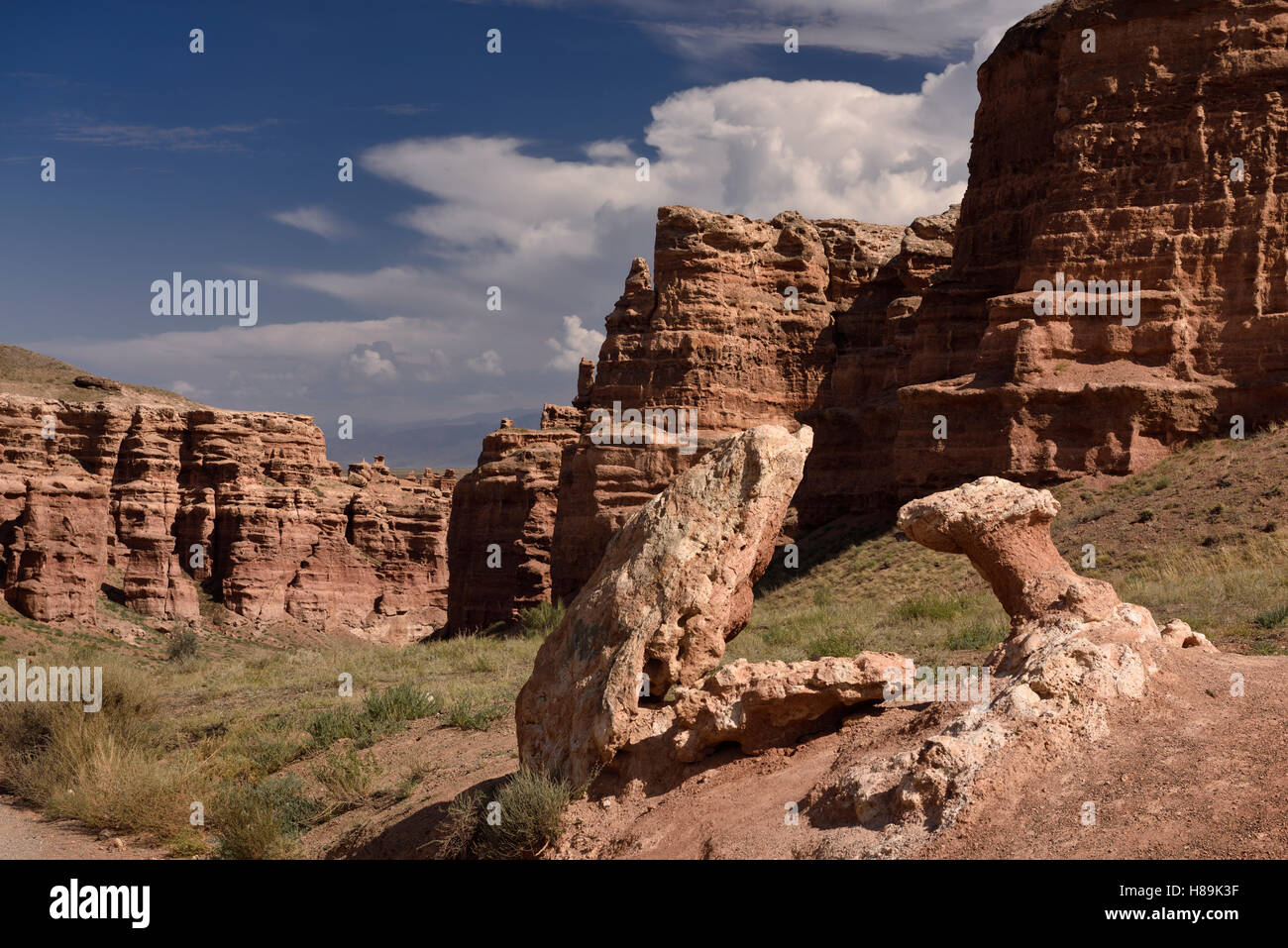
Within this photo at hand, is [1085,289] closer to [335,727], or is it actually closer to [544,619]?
[544,619]

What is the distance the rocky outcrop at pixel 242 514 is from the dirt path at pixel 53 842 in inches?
1332

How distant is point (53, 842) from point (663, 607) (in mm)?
7257

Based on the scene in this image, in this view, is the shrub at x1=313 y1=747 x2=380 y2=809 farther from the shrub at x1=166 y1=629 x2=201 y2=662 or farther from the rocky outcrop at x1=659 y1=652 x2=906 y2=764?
A: the shrub at x1=166 y1=629 x2=201 y2=662

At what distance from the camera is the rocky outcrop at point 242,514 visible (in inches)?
2194

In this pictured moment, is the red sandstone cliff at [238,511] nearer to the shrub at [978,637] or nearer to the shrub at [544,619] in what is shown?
the shrub at [544,619]

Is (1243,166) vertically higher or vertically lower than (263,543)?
higher

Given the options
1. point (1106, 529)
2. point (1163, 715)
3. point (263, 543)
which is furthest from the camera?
point (263, 543)

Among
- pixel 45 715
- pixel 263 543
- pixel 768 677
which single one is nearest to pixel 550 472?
pixel 263 543

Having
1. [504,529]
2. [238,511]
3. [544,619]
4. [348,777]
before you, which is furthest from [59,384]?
[348,777]

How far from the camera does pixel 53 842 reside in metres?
11.2

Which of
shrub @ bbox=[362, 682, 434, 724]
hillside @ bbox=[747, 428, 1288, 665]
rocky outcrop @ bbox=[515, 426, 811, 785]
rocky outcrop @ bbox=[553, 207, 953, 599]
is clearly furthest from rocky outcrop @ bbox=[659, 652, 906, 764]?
rocky outcrop @ bbox=[553, 207, 953, 599]

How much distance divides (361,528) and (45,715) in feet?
176

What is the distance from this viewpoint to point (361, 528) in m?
68.2
